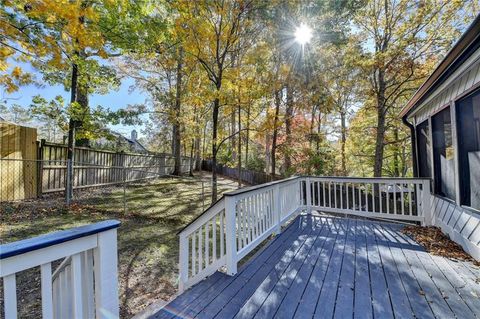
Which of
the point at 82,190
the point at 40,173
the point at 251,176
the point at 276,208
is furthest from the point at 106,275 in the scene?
the point at 251,176

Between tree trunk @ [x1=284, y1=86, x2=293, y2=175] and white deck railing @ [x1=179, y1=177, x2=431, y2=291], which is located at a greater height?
tree trunk @ [x1=284, y1=86, x2=293, y2=175]

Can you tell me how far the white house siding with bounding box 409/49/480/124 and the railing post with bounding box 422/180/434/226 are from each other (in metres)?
1.40

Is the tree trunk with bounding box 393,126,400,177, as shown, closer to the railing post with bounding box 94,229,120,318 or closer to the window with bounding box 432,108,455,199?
the window with bounding box 432,108,455,199

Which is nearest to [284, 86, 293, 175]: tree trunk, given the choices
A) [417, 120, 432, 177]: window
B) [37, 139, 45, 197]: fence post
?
[417, 120, 432, 177]: window

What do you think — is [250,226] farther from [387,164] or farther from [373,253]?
[387,164]

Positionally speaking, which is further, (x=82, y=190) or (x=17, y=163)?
(x=82, y=190)

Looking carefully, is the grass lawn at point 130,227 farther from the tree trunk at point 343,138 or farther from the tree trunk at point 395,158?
the tree trunk at point 395,158

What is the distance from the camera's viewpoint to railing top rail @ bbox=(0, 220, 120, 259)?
100cm

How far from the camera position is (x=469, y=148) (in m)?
3.23

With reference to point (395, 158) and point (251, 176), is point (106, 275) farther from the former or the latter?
point (395, 158)

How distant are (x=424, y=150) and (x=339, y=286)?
439 cm

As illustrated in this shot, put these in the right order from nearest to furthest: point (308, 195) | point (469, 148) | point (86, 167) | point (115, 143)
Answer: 1. point (469, 148)
2. point (308, 195)
3. point (86, 167)
4. point (115, 143)

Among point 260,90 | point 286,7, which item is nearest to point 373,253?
point 260,90

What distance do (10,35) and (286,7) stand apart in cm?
699
